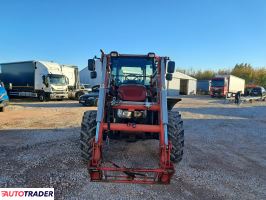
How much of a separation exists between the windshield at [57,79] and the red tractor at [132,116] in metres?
17.9

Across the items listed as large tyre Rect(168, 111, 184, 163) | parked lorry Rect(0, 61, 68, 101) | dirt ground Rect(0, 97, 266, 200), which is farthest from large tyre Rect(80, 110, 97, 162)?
parked lorry Rect(0, 61, 68, 101)

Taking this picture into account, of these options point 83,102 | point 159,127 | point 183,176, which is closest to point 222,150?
point 183,176

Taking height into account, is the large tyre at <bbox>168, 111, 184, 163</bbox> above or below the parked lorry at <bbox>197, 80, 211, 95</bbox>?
below

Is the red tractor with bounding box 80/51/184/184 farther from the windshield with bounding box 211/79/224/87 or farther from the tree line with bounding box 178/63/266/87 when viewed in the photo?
the tree line with bounding box 178/63/266/87

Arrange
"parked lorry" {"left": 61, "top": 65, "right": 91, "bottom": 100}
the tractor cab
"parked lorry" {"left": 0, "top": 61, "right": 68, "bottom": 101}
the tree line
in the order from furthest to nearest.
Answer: the tree line < "parked lorry" {"left": 61, "top": 65, "right": 91, "bottom": 100} < "parked lorry" {"left": 0, "top": 61, "right": 68, "bottom": 101} < the tractor cab

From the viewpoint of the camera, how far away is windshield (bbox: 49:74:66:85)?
943 inches

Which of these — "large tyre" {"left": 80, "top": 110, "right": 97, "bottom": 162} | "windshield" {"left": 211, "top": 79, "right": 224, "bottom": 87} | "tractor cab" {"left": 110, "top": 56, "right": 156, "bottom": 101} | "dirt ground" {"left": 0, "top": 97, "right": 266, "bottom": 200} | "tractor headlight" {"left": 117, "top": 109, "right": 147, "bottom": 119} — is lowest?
"dirt ground" {"left": 0, "top": 97, "right": 266, "bottom": 200}

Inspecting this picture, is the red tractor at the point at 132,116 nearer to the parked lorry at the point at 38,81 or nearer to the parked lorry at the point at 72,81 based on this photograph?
the parked lorry at the point at 38,81

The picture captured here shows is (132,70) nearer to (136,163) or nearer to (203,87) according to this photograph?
(136,163)

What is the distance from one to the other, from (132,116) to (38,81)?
65.7 ft

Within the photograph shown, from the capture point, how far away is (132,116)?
5.96 metres

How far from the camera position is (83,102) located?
20.2 meters

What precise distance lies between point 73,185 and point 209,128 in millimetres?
8429

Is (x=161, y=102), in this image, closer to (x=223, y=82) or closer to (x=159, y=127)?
(x=159, y=127)
